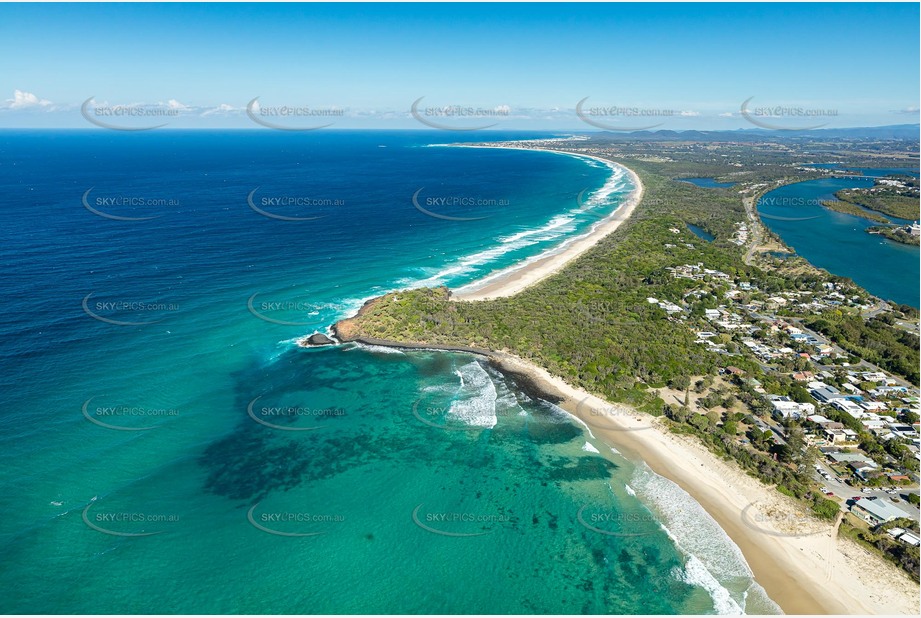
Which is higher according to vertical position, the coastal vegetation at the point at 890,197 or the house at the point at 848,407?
the coastal vegetation at the point at 890,197

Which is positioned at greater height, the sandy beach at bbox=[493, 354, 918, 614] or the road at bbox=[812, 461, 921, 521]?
the road at bbox=[812, 461, 921, 521]

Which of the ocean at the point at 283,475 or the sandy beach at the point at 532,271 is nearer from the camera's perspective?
the ocean at the point at 283,475

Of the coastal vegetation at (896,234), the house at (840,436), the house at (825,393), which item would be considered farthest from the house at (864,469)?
the coastal vegetation at (896,234)

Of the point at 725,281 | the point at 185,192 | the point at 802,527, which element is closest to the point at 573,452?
the point at 802,527

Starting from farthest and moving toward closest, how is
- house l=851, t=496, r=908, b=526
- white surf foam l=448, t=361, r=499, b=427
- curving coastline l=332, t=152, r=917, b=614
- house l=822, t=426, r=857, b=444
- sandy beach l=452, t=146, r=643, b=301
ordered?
sandy beach l=452, t=146, r=643, b=301
white surf foam l=448, t=361, r=499, b=427
house l=822, t=426, r=857, b=444
house l=851, t=496, r=908, b=526
curving coastline l=332, t=152, r=917, b=614

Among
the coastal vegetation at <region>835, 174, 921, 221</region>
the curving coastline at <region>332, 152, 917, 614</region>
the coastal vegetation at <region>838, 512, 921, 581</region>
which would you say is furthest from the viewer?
the coastal vegetation at <region>835, 174, 921, 221</region>

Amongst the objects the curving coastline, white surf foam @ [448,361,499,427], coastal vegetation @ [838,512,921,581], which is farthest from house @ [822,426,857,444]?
white surf foam @ [448,361,499,427]

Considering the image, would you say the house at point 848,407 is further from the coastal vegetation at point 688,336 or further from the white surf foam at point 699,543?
the white surf foam at point 699,543

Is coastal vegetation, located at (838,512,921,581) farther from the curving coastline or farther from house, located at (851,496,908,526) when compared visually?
the curving coastline
